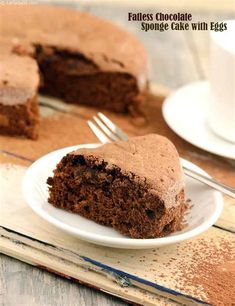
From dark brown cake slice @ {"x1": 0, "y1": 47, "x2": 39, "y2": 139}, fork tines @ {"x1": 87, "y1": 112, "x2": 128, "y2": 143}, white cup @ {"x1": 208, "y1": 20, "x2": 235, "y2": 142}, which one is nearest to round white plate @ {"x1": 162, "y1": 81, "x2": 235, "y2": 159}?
white cup @ {"x1": 208, "y1": 20, "x2": 235, "y2": 142}

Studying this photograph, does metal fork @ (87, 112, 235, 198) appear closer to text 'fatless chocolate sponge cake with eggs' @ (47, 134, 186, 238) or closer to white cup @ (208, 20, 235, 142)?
text 'fatless chocolate sponge cake with eggs' @ (47, 134, 186, 238)

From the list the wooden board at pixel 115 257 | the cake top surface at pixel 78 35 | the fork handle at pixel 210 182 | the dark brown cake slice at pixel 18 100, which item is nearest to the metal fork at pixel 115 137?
the fork handle at pixel 210 182

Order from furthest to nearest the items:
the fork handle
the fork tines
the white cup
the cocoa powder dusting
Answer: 1. the white cup
2. the fork tines
3. the fork handle
4. the cocoa powder dusting

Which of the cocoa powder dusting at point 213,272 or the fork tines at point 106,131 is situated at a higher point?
the fork tines at point 106,131

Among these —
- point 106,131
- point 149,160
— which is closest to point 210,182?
point 149,160

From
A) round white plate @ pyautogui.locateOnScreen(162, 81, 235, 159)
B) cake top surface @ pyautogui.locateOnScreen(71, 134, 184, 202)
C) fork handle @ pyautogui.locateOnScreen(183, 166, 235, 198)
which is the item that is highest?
cake top surface @ pyautogui.locateOnScreen(71, 134, 184, 202)

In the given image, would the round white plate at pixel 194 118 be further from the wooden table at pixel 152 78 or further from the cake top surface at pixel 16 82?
the cake top surface at pixel 16 82
